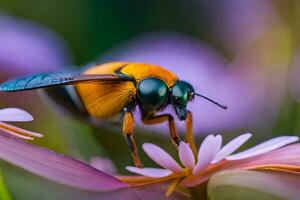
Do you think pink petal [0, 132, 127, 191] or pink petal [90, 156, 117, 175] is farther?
pink petal [90, 156, 117, 175]

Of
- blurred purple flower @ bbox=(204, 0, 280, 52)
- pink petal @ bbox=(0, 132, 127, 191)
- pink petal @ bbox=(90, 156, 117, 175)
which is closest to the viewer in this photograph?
pink petal @ bbox=(0, 132, 127, 191)

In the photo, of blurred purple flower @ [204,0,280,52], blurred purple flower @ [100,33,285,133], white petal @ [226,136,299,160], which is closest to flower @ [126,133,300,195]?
white petal @ [226,136,299,160]

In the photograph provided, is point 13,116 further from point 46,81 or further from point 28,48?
point 28,48

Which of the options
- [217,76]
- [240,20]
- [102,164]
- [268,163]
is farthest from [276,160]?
[240,20]

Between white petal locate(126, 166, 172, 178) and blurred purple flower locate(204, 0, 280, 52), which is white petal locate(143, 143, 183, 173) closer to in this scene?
white petal locate(126, 166, 172, 178)

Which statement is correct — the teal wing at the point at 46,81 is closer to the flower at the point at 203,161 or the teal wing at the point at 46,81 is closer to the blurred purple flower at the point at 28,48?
the flower at the point at 203,161

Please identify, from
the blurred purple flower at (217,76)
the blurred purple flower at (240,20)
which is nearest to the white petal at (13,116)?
the blurred purple flower at (217,76)
